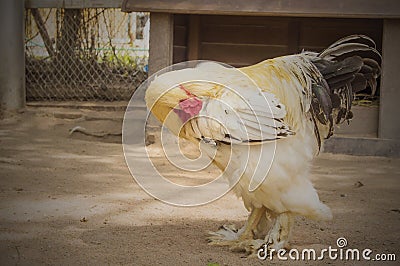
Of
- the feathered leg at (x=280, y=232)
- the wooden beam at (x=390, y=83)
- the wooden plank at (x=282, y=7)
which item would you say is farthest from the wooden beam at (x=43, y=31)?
the feathered leg at (x=280, y=232)

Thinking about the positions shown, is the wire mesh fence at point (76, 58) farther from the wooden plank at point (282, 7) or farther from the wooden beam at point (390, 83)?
the wooden beam at point (390, 83)

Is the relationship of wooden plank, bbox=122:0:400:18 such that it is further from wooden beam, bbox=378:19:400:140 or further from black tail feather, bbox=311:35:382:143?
black tail feather, bbox=311:35:382:143

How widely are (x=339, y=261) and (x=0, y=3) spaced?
671 centimetres

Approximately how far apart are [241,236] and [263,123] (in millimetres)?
937

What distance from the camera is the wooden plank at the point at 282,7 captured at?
676cm

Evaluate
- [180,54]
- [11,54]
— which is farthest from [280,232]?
[11,54]

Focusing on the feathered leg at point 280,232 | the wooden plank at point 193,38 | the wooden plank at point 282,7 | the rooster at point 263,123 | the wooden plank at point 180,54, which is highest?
the wooden plank at point 282,7

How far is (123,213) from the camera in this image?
471 cm

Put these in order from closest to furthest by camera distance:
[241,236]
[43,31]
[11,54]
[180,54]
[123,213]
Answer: [241,236], [123,213], [11,54], [180,54], [43,31]

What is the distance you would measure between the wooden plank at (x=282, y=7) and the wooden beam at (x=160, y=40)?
8.8 inches

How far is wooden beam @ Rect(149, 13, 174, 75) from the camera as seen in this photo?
726cm

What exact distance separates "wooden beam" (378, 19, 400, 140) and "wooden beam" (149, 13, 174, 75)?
2558mm

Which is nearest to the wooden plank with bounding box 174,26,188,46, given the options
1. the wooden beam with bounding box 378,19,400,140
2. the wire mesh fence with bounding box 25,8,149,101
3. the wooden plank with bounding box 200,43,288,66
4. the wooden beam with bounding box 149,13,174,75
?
the wooden plank with bounding box 200,43,288,66

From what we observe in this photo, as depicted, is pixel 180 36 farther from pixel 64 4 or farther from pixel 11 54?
pixel 11 54
